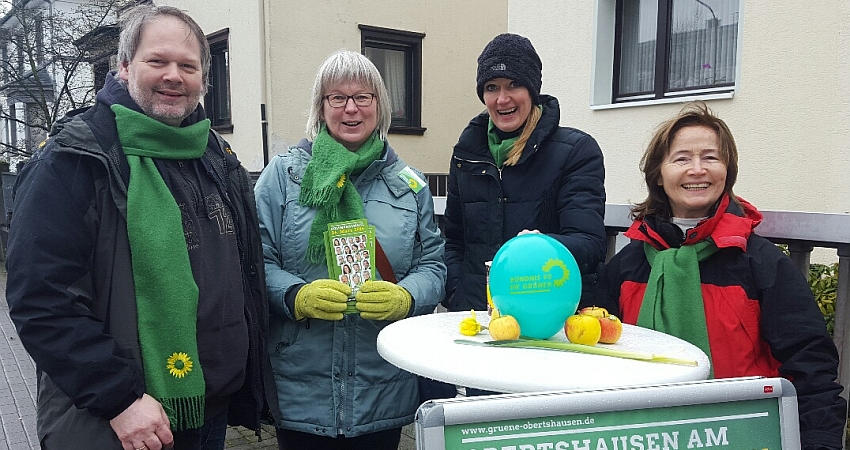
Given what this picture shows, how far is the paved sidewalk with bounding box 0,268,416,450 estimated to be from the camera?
13.2 ft

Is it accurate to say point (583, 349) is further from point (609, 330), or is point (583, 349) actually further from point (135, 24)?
point (135, 24)

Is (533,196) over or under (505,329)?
over

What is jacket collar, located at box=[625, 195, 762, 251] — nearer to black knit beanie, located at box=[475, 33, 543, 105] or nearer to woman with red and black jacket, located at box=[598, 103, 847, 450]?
woman with red and black jacket, located at box=[598, 103, 847, 450]

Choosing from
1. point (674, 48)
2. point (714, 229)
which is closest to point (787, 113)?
point (674, 48)

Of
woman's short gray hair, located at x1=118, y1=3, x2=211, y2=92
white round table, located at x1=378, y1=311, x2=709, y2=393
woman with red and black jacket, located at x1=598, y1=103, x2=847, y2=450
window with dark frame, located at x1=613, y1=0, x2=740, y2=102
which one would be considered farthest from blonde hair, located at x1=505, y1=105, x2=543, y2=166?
window with dark frame, located at x1=613, y1=0, x2=740, y2=102

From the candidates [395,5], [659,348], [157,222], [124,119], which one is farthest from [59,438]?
[395,5]

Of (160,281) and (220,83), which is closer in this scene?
(160,281)

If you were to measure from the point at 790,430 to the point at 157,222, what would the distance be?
1.59 meters

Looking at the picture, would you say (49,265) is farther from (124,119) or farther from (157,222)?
(124,119)

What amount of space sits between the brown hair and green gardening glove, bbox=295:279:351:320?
0.99 m

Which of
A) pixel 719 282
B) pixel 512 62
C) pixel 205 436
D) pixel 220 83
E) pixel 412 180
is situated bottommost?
pixel 205 436

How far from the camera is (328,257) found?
219 centimetres

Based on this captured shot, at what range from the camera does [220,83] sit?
1090 centimetres

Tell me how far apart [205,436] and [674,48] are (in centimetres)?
575
